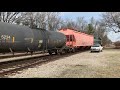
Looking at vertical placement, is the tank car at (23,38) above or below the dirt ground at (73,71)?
above

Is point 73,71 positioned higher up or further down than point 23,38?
further down

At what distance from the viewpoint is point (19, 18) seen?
64.6 m

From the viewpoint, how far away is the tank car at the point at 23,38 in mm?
17438

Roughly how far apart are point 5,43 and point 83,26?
131 metres

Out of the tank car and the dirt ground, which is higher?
the tank car

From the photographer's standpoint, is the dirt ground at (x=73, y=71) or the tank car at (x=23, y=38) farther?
the tank car at (x=23, y=38)

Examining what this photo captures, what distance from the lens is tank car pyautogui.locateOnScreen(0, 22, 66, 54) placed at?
17438 mm

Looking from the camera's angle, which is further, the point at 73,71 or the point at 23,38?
the point at 23,38

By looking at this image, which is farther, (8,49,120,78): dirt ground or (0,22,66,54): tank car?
(0,22,66,54): tank car

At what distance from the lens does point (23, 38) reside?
19.9m
